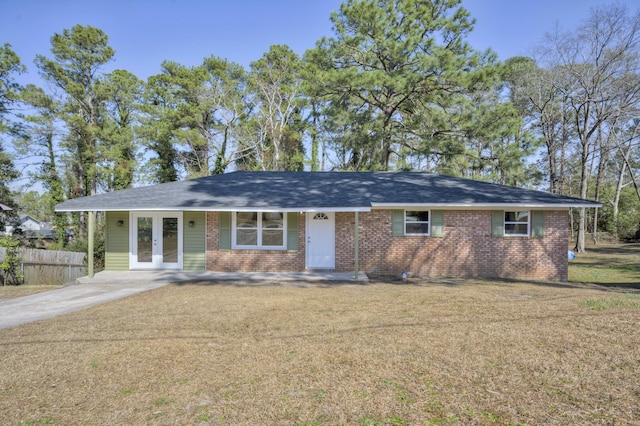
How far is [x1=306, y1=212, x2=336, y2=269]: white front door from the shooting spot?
12.5 meters

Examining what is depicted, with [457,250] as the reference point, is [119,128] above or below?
above

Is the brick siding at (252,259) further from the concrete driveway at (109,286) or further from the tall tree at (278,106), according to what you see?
the tall tree at (278,106)

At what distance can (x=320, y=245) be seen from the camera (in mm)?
12516

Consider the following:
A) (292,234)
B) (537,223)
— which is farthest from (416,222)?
(292,234)

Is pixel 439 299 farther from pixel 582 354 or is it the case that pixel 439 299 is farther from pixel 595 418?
pixel 595 418

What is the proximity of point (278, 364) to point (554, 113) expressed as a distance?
32.9 m

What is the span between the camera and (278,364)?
14.3ft

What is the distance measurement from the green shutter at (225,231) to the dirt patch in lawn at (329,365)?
5140 millimetres

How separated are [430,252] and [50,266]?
13.4 metres

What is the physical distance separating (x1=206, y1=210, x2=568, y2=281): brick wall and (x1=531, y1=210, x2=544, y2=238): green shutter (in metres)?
0.17

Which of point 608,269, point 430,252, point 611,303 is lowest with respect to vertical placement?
point 608,269

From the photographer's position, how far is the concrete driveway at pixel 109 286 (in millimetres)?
7469

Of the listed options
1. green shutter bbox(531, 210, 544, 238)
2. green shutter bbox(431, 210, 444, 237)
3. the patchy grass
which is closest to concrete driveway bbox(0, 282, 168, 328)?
green shutter bbox(431, 210, 444, 237)

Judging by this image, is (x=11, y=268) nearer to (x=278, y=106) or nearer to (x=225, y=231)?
(x=225, y=231)
